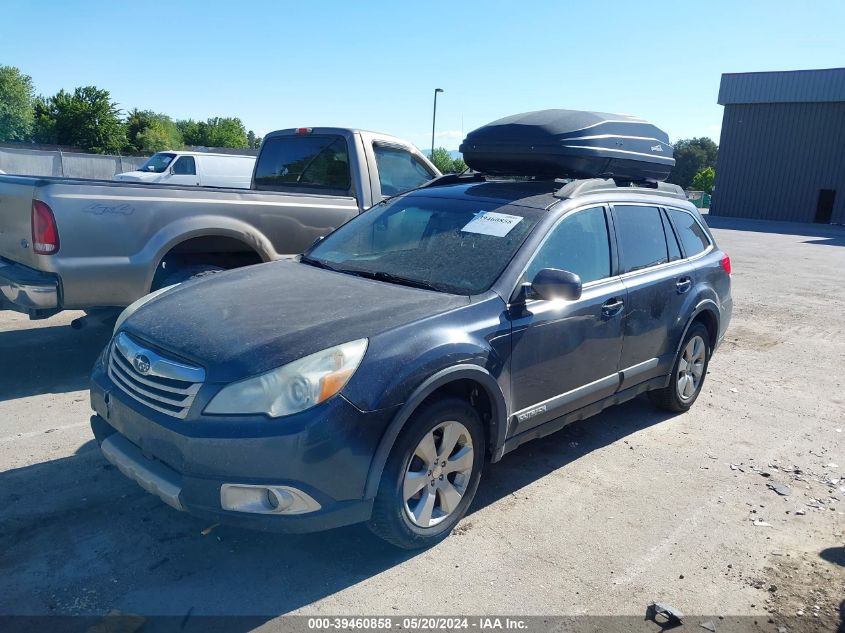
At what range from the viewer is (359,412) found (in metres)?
2.86

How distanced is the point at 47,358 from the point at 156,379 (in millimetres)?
3677

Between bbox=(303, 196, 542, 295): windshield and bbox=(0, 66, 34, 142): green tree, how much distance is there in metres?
70.0

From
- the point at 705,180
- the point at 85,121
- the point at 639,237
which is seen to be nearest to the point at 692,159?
the point at 705,180

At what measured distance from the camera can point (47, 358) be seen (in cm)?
605

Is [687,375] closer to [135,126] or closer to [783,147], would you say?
[783,147]

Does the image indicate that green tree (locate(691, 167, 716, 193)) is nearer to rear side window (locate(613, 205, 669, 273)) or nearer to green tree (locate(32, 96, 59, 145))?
green tree (locate(32, 96, 59, 145))

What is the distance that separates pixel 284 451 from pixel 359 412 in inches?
13.6

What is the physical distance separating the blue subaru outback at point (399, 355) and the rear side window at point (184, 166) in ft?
51.7

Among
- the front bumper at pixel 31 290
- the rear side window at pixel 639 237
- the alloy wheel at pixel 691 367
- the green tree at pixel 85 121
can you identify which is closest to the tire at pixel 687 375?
the alloy wheel at pixel 691 367

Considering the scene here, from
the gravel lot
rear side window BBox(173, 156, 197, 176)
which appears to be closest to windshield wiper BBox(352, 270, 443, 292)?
the gravel lot

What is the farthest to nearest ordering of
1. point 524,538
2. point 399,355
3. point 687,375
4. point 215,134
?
point 215,134 → point 687,375 → point 524,538 → point 399,355

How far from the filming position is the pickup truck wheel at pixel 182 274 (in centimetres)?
550

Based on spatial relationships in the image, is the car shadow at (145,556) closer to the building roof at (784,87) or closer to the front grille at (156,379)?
the front grille at (156,379)

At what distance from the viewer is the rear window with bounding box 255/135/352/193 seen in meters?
6.95
